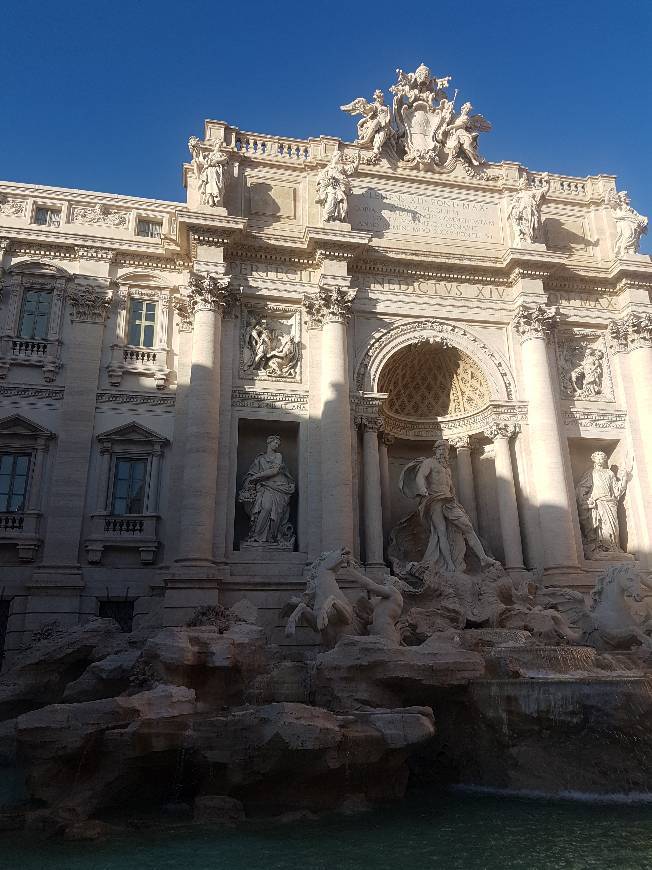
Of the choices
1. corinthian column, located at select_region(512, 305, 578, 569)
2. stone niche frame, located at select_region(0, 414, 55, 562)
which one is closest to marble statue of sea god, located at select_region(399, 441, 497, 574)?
corinthian column, located at select_region(512, 305, 578, 569)

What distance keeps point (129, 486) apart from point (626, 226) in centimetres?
1625

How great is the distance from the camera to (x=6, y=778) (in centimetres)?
1048

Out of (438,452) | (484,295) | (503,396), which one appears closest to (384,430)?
(438,452)

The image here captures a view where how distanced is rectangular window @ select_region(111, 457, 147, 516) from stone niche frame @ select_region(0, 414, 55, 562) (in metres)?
1.71

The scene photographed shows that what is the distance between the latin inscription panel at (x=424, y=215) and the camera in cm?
1916

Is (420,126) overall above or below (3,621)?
above

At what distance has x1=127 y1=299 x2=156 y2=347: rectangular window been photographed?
17.8m

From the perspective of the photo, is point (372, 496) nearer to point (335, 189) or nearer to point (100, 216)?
point (335, 189)

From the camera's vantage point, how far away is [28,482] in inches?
631

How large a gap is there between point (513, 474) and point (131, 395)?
10266 millimetres

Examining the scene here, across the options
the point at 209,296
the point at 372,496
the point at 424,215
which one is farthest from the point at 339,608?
the point at 424,215

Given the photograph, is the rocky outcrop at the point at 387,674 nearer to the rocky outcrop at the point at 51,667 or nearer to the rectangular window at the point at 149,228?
the rocky outcrop at the point at 51,667

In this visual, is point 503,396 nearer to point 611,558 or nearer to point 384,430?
point 384,430

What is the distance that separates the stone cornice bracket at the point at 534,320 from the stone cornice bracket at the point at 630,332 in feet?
7.06
